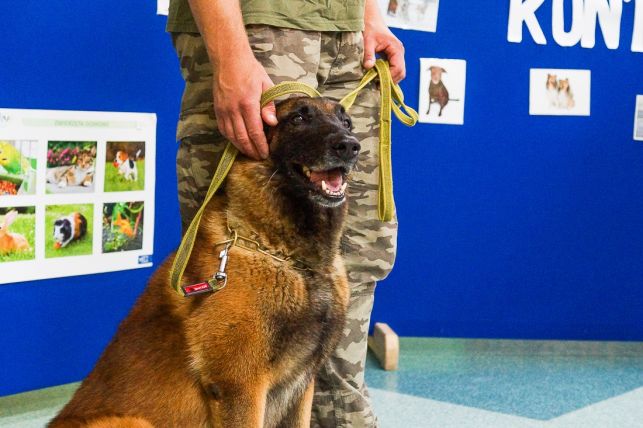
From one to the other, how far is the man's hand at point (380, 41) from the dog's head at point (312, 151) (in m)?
0.34

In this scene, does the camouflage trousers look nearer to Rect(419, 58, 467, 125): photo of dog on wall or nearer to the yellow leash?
the yellow leash

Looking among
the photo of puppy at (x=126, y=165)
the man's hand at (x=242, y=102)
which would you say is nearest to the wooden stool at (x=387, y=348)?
the photo of puppy at (x=126, y=165)

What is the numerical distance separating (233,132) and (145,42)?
111 centimetres

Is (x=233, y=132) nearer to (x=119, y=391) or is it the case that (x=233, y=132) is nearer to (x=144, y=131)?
(x=119, y=391)

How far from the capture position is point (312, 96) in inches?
55.8

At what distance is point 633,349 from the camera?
2.95m

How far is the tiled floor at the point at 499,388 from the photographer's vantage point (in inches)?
88.5

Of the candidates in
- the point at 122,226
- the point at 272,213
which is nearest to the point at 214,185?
the point at 272,213

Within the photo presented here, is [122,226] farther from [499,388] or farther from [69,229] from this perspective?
[499,388]

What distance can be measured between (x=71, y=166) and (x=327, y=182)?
1.11m

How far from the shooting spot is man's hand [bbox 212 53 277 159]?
1312mm

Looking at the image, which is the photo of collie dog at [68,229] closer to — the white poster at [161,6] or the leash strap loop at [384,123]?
the white poster at [161,6]

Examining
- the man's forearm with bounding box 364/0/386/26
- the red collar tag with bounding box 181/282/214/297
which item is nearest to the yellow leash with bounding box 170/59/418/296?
the red collar tag with bounding box 181/282/214/297

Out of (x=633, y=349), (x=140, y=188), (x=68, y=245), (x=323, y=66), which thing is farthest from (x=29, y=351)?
(x=633, y=349)
